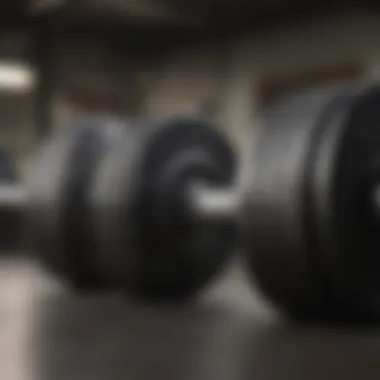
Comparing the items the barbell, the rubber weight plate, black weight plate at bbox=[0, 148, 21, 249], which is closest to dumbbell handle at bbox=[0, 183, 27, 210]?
the barbell

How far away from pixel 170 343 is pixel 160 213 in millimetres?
496

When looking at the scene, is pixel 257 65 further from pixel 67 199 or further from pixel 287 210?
pixel 287 210

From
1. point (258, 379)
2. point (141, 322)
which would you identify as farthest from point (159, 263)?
point (258, 379)

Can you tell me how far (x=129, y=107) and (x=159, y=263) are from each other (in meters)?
2.83

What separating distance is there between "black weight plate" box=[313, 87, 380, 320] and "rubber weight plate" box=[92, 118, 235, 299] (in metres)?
0.40

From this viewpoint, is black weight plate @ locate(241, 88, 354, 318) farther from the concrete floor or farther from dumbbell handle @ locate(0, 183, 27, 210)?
dumbbell handle @ locate(0, 183, 27, 210)

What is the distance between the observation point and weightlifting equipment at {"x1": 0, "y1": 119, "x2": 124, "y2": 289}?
74.0 inches

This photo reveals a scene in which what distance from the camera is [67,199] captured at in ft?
6.19

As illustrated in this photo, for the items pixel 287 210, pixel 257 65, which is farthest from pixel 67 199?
pixel 257 65

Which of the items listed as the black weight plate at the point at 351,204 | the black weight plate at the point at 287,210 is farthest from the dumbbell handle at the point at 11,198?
the black weight plate at the point at 351,204

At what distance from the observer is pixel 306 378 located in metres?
0.91

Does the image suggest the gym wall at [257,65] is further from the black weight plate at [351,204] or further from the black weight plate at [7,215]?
the black weight plate at [351,204]

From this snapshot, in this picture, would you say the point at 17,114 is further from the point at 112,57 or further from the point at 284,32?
the point at 284,32

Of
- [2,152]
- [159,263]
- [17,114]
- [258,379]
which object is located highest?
[17,114]
